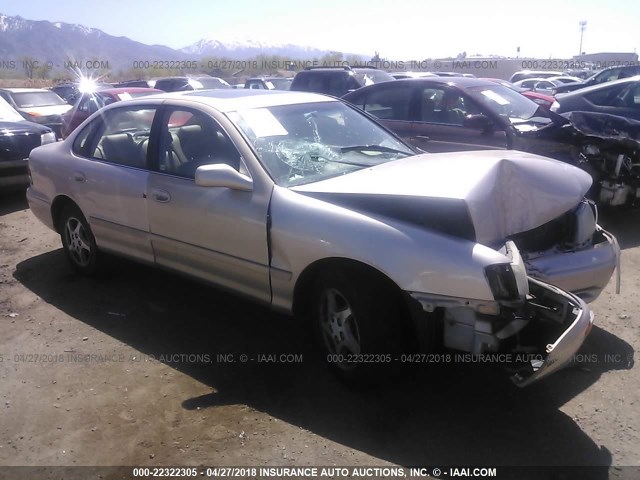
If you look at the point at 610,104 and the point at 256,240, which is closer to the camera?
the point at 256,240

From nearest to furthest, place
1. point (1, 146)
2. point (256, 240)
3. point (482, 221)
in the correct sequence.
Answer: point (482, 221)
point (256, 240)
point (1, 146)

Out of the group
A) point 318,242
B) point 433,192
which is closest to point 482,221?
point 433,192

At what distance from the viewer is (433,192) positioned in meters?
3.12

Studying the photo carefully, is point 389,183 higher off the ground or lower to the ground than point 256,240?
higher

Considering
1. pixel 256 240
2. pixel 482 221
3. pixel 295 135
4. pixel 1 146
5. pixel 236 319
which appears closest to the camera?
pixel 482 221

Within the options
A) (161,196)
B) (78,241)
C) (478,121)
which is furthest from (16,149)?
(478,121)

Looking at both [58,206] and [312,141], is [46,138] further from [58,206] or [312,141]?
[312,141]

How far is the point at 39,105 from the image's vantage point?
14.7 m

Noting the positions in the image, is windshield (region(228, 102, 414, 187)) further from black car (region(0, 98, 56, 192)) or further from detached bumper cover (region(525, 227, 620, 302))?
black car (region(0, 98, 56, 192))

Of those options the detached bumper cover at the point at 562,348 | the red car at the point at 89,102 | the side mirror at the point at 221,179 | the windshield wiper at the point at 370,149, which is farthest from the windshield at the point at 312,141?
the red car at the point at 89,102

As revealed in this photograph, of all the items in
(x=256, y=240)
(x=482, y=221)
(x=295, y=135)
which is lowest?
(x=256, y=240)

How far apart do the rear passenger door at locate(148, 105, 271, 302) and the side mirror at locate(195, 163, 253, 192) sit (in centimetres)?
8

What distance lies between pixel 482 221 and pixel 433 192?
0.30 metres

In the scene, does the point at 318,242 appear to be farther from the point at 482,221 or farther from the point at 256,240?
the point at 482,221
